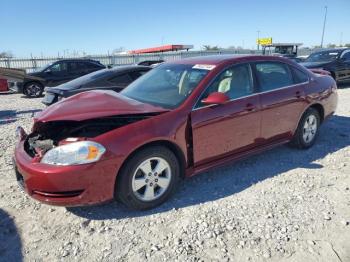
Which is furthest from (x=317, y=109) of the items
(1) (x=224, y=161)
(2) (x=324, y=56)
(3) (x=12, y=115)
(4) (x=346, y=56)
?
(2) (x=324, y=56)

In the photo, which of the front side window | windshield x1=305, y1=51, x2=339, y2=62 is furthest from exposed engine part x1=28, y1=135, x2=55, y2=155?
the front side window

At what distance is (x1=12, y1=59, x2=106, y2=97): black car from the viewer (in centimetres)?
1342

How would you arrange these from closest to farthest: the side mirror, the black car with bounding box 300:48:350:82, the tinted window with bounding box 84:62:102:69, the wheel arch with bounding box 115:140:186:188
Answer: the wheel arch with bounding box 115:140:186:188 < the side mirror < the black car with bounding box 300:48:350:82 < the tinted window with bounding box 84:62:102:69

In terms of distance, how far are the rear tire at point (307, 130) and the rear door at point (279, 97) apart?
0.64 ft

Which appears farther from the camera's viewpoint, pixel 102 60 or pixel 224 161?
pixel 102 60

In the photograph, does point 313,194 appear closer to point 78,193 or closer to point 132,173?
point 132,173

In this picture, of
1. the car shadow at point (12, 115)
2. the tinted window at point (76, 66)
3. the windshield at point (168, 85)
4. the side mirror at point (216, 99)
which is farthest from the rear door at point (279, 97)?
the tinted window at point (76, 66)

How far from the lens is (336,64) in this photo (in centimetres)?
1253

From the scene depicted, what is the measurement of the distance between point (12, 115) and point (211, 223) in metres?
7.69

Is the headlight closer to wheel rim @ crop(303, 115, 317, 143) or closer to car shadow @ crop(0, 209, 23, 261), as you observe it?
car shadow @ crop(0, 209, 23, 261)

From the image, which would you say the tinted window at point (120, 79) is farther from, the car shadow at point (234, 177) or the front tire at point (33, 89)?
the front tire at point (33, 89)

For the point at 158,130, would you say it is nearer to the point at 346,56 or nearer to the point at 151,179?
the point at 151,179

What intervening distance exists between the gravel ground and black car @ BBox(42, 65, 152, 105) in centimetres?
320

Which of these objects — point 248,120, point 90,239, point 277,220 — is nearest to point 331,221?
point 277,220
